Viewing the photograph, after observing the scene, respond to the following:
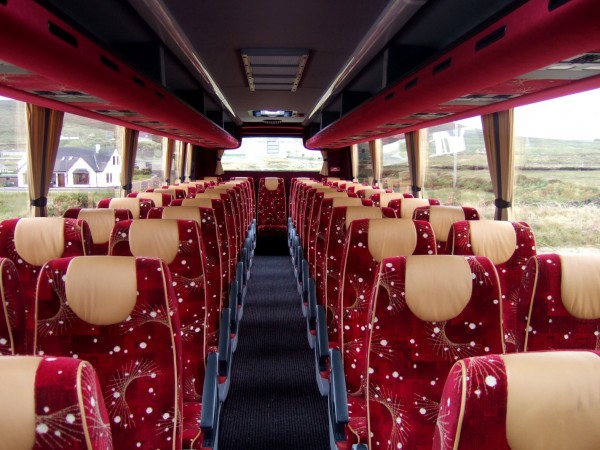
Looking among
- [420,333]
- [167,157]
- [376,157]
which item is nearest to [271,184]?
[167,157]

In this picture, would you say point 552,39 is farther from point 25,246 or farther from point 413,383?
point 25,246

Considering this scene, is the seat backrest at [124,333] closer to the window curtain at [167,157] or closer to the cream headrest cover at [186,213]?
the cream headrest cover at [186,213]

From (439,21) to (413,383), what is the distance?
3981 millimetres

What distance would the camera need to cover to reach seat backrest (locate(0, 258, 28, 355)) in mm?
1759

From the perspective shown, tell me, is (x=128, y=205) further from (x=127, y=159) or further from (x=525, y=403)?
(x=127, y=159)

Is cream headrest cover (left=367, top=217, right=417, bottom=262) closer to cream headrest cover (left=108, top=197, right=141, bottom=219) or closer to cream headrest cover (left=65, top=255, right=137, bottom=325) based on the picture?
cream headrest cover (left=65, top=255, right=137, bottom=325)

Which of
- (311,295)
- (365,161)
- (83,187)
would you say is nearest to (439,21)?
(311,295)

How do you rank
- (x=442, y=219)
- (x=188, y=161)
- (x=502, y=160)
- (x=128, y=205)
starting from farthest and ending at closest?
(x=188, y=161) < (x=502, y=160) < (x=128, y=205) < (x=442, y=219)

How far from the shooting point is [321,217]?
4773 mm

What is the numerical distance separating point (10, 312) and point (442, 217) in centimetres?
327

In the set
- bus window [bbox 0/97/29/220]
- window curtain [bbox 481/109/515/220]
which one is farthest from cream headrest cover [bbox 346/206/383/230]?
bus window [bbox 0/97/29/220]

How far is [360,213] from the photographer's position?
154 inches

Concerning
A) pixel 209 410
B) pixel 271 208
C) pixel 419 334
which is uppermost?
pixel 271 208

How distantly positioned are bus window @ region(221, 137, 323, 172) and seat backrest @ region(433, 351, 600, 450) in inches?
667
